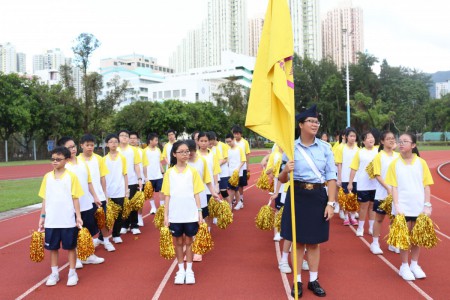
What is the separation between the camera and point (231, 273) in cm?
509

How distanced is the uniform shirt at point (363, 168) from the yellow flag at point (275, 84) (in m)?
2.96

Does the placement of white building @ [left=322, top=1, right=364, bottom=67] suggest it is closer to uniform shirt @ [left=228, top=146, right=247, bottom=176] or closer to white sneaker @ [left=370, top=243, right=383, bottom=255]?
uniform shirt @ [left=228, top=146, right=247, bottom=176]

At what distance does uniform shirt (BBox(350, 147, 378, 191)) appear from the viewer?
6.61 metres

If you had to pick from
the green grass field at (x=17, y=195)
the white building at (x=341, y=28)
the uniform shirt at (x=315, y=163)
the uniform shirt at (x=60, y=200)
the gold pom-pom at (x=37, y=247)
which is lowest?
the green grass field at (x=17, y=195)

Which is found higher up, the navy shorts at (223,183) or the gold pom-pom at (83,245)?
the navy shorts at (223,183)

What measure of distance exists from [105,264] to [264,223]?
90.5 inches

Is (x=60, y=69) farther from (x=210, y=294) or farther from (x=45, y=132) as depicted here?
(x=210, y=294)

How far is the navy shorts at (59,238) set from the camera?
4785mm

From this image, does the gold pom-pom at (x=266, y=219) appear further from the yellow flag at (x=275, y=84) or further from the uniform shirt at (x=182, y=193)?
the yellow flag at (x=275, y=84)

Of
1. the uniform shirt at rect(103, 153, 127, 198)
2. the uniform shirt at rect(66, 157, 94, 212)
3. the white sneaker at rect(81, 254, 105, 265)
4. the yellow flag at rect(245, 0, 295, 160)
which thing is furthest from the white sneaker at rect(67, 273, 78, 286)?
the yellow flag at rect(245, 0, 295, 160)

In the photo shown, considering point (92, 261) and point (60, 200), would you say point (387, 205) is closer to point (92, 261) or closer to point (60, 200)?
point (92, 261)

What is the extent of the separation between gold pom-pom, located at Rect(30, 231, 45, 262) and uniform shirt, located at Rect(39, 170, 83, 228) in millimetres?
248

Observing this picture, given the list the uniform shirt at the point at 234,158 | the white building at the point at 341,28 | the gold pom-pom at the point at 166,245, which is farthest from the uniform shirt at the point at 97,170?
the white building at the point at 341,28

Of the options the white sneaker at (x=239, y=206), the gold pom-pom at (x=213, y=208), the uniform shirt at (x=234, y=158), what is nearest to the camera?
the gold pom-pom at (x=213, y=208)
